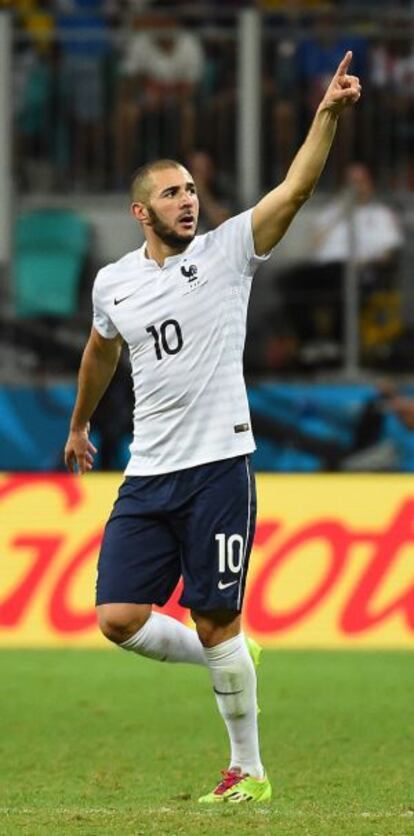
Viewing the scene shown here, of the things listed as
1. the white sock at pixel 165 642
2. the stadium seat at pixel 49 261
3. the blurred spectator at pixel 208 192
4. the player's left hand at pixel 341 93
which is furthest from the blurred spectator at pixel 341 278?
the player's left hand at pixel 341 93

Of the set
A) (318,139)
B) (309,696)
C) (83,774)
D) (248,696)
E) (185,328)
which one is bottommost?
(309,696)

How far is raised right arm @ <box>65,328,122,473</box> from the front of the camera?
23.4 feet

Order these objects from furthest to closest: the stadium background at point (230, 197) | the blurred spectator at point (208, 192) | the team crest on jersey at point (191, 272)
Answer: the stadium background at point (230, 197)
the blurred spectator at point (208, 192)
the team crest on jersey at point (191, 272)

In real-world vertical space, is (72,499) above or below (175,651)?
below

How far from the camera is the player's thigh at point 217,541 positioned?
263 inches

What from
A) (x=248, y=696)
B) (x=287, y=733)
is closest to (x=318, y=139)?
(x=248, y=696)

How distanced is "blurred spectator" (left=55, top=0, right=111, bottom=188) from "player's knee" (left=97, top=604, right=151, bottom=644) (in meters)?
9.30

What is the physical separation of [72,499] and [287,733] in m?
3.91

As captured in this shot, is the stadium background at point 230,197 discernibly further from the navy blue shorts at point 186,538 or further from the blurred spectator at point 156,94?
→ the navy blue shorts at point 186,538

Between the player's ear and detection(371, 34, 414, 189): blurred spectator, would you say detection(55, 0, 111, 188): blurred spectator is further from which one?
the player's ear

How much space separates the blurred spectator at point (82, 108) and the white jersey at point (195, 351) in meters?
9.09

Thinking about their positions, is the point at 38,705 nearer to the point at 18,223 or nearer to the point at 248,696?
the point at 248,696

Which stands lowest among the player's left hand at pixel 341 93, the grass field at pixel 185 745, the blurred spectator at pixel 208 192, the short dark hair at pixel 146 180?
the grass field at pixel 185 745

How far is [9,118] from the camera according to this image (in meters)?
15.6
